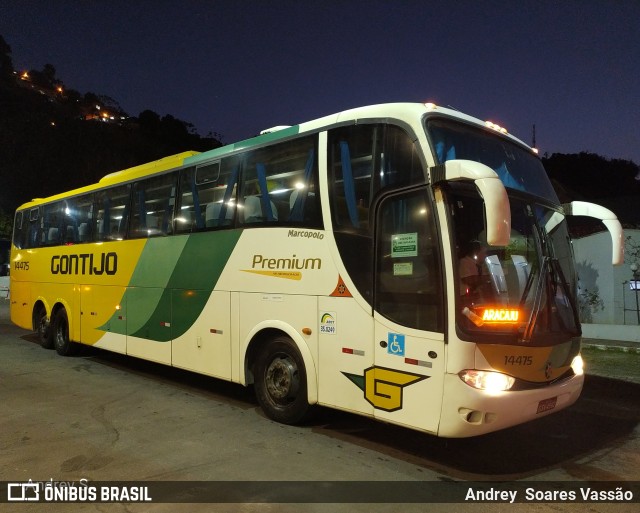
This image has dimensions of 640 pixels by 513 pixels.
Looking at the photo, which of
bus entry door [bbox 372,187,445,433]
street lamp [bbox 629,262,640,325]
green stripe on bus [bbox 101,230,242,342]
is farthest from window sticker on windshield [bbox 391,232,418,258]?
street lamp [bbox 629,262,640,325]

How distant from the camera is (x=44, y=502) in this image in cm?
393

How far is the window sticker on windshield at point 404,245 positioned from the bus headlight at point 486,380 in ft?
3.72

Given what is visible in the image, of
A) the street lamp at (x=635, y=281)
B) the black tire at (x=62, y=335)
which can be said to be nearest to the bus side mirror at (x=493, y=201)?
the black tire at (x=62, y=335)

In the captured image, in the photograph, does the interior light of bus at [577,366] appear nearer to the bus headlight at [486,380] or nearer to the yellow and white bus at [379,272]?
the yellow and white bus at [379,272]

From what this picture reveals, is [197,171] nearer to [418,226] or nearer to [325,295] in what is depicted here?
[325,295]

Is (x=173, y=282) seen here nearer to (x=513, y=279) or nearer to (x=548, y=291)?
(x=513, y=279)

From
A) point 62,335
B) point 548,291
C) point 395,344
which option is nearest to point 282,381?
point 395,344

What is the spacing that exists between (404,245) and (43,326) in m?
10.4

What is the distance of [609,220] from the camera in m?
5.46

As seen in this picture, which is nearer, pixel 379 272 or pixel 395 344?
pixel 395 344

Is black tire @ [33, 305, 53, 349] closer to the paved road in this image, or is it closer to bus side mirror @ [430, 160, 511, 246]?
the paved road

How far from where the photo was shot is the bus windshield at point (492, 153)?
470cm

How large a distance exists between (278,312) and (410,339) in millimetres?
1947

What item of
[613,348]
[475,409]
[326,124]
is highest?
[326,124]
